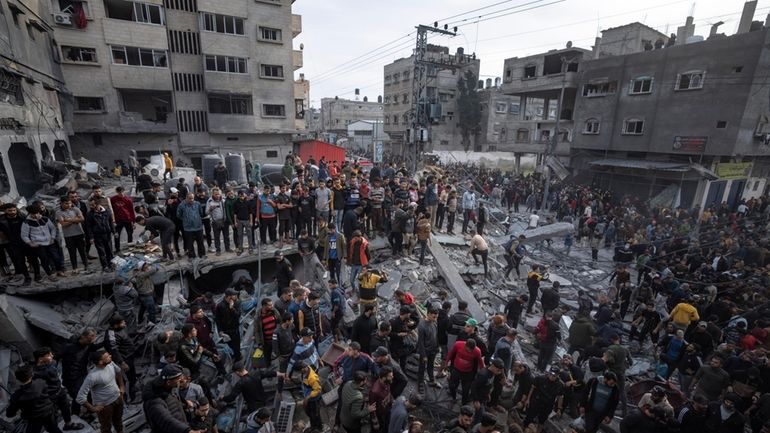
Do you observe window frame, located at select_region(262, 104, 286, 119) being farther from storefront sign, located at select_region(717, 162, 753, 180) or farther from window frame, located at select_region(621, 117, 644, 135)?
storefront sign, located at select_region(717, 162, 753, 180)

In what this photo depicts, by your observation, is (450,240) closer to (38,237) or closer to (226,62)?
(38,237)

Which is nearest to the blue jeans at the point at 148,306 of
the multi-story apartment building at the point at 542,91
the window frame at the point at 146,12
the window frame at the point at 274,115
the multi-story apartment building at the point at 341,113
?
the window frame at the point at 274,115

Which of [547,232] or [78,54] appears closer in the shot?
[547,232]

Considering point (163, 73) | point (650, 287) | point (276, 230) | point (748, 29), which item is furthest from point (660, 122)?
point (163, 73)

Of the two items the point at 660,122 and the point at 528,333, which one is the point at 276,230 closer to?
the point at 528,333

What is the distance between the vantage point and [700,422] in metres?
5.29

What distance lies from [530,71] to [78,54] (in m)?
31.9

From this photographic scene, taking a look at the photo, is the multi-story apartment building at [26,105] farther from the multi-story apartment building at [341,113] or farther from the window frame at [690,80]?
the multi-story apartment building at [341,113]

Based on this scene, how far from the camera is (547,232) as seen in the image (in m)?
16.6

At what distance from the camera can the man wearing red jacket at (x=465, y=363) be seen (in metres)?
6.09

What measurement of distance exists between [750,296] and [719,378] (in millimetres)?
5034

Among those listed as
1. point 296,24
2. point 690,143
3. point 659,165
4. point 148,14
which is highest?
point 296,24

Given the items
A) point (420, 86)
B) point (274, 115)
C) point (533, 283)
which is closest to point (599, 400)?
Answer: point (533, 283)

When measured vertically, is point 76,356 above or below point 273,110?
below
